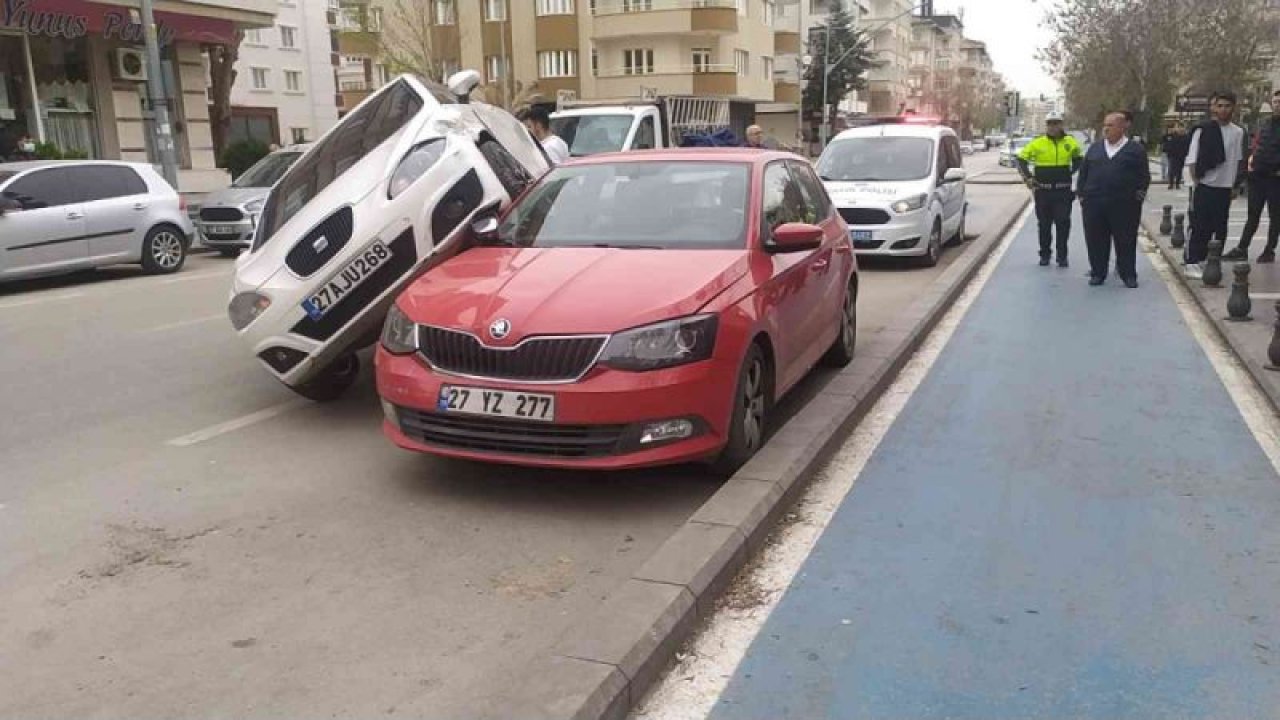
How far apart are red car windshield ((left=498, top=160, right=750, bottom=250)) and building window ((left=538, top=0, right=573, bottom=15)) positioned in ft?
152

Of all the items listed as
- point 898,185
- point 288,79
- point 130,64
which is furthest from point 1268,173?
point 288,79

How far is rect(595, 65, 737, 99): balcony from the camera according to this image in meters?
49.2

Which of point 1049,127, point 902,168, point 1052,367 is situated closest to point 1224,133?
point 1049,127

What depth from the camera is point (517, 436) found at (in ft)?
15.0

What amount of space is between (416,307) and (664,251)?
4.31 ft

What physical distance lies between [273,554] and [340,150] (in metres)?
3.32

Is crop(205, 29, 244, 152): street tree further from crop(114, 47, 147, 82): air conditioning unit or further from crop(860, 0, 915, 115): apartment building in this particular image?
crop(860, 0, 915, 115): apartment building

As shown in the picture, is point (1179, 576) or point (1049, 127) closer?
point (1179, 576)

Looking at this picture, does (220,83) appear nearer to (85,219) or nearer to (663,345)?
(85,219)

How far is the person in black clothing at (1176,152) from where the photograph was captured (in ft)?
82.8

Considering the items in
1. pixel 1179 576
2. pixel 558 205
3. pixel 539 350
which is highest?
pixel 558 205

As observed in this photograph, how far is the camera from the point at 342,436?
237 inches

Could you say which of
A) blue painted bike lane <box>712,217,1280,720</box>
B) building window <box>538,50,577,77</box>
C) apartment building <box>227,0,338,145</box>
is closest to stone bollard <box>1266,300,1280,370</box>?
blue painted bike lane <box>712,217,1280,720</box>

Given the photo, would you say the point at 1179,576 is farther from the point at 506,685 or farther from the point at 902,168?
the point at 902,168
